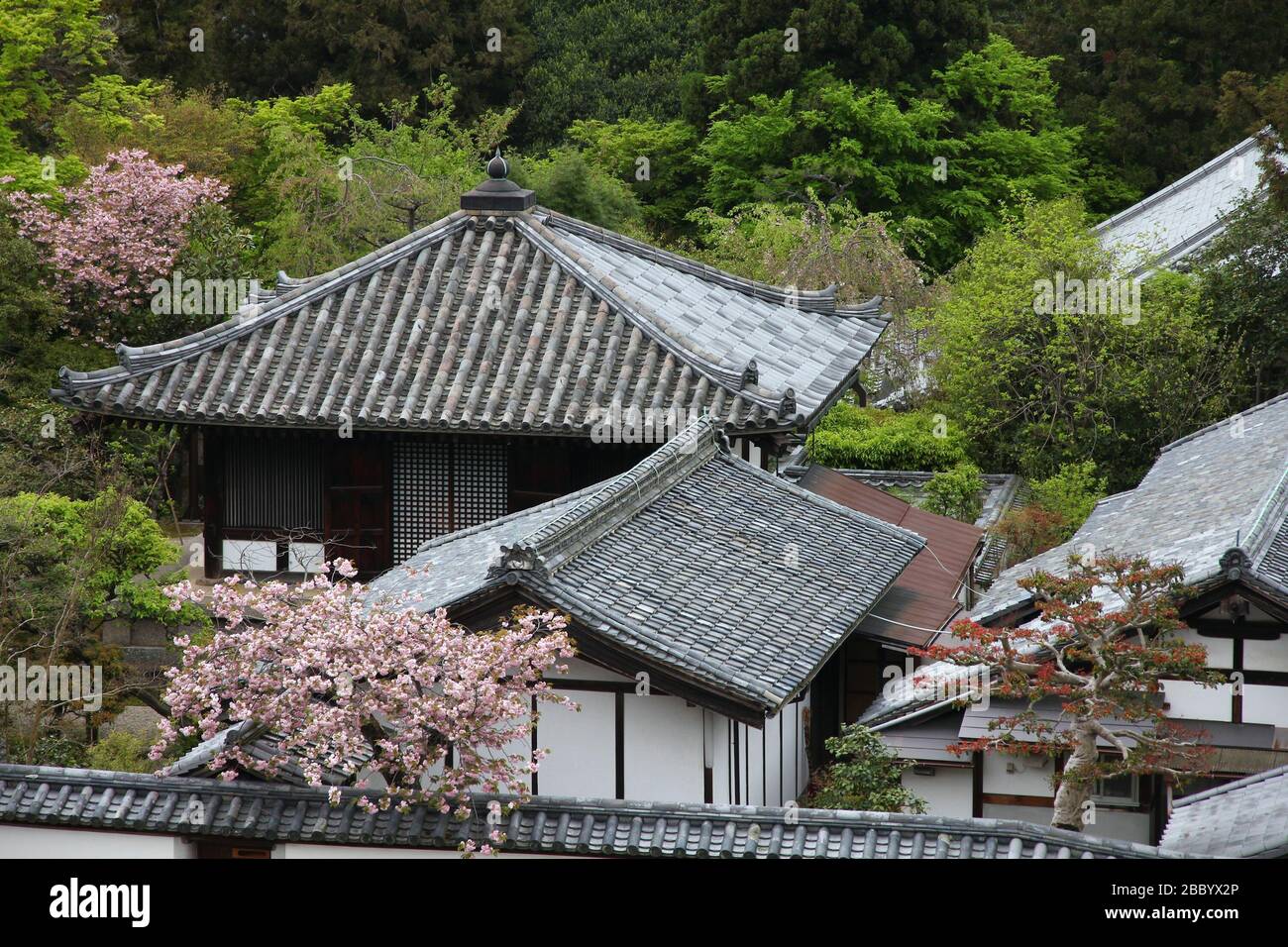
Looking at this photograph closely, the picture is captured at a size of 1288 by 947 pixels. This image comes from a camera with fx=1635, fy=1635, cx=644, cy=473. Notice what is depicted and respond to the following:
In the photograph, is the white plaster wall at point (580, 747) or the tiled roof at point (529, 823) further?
the white plaster wall at point (580, 747)

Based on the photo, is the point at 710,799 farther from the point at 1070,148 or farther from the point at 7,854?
the point at 1070,148

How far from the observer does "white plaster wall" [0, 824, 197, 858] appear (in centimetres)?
1402

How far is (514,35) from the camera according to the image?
168 feet

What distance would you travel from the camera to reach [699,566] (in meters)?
18.2

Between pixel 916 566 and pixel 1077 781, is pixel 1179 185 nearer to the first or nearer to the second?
pixel 916 566

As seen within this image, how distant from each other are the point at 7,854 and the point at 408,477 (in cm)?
941

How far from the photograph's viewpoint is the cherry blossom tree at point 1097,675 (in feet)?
49.7

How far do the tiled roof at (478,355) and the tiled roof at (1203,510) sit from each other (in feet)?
13.7

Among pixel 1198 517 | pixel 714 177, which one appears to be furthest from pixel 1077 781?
pixel 714 177

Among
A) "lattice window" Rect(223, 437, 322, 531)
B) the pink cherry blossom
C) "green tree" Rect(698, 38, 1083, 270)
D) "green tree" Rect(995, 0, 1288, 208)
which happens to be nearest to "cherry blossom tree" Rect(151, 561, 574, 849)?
the pink cherry blossom

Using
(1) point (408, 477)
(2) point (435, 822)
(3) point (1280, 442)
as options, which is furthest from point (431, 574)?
(3) point (1280, 442)

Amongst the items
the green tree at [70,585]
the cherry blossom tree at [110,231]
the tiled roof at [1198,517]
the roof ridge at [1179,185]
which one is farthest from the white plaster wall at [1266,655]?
the roof ridge at [1179,185]

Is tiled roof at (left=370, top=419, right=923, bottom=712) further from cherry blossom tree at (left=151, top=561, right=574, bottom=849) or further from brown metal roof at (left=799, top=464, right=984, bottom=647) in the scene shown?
cherry blossom tree at (left=151, top=561, right=574, bottom=849)

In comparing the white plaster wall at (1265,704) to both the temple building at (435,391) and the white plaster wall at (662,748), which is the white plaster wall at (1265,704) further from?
the temple building at (435,391)
